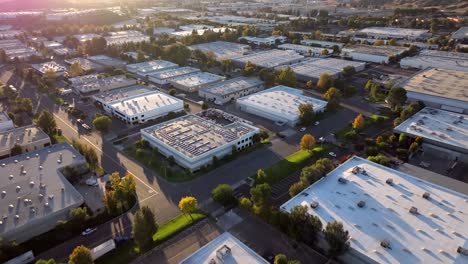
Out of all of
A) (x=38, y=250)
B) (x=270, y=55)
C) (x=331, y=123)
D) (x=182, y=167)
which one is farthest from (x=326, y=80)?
(x=38, y=250)

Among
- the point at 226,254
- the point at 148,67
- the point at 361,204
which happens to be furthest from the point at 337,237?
the point at 148,67

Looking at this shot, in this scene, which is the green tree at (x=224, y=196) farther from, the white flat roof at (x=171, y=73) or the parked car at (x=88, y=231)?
the white flat roof at (x=171, y=73)

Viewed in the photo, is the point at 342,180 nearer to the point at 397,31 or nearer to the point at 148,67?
the point at 148,67

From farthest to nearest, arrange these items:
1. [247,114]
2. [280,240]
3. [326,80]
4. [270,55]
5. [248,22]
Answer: [248,22], [270,55], [326,80], [247,114], [280,240]

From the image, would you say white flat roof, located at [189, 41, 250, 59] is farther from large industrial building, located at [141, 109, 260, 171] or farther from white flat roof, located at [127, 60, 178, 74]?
large industrial building, located at [141, 109, 260, 171]

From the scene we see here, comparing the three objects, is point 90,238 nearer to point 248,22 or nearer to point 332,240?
point 332,240

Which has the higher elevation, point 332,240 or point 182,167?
point 332,240
